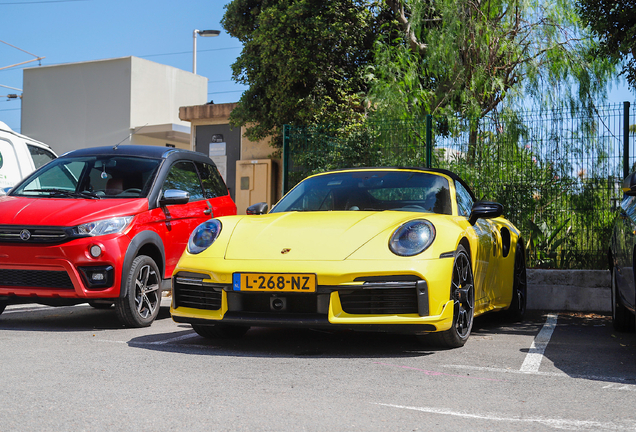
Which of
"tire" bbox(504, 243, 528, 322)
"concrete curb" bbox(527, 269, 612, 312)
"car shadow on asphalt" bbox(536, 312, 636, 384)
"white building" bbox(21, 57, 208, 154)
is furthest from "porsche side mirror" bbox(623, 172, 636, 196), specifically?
"white building" bbox(21, 57, 208, 154)

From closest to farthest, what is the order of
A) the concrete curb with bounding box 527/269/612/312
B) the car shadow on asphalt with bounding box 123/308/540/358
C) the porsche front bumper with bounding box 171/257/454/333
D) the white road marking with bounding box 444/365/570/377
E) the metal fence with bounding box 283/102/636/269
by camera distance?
the white road marking with bounding box 444/365/570/377 → the porsche front bumper with bounding box 171/257/454/333 → the car shadow on asphalt with bounding box 123/308/540/358 → the concrete curb with bounding box 527/269/612/312 → the metal fence with bounding box 283/102/636/269

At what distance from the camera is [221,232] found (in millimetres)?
5145

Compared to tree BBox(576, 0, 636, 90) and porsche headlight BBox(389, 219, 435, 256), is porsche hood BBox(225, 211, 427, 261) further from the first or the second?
tree BBox(576, 0, 636, 90)

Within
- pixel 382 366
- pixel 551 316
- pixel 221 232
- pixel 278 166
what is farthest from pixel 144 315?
pixel 278 166

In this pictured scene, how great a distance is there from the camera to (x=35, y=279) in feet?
19.3

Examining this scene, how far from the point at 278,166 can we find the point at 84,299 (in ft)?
45.9

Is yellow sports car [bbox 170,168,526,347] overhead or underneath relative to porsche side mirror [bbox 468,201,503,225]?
underneath

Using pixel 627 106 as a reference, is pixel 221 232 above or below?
below

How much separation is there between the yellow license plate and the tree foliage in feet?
25.4

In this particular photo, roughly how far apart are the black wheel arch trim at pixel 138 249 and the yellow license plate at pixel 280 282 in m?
1.77

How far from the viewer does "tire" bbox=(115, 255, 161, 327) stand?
6016mm

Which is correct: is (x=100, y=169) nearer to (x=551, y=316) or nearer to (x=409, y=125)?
(x=409, y=125)

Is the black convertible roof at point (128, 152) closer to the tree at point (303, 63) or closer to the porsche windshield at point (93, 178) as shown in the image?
the porsche windshield at point (93, 178)

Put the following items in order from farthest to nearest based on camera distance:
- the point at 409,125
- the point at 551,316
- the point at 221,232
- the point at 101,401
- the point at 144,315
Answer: the point at 409,125, the point at 551,316, the point at 144,315, the point at 221,232, the point at 101,401
